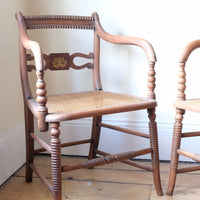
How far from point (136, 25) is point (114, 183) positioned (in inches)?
30.2

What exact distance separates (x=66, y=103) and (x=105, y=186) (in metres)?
0.45

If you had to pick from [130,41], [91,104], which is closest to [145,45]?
[130,41]

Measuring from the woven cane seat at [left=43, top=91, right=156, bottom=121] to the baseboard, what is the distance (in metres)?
0.33

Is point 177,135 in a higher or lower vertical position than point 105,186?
higher

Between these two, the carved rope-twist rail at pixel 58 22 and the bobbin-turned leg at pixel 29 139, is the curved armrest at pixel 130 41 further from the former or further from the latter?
the bobbin-turned leg at pixel 29 139

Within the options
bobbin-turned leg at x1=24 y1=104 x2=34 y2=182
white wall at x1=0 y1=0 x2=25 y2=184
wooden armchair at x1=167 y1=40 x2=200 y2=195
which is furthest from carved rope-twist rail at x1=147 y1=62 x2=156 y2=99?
white wall at x1=0 y1=0 x2=25 y2=184

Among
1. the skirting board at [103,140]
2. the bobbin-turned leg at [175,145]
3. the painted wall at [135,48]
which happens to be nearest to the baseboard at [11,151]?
the skirting board at [103,140]

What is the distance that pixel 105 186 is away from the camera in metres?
1.52

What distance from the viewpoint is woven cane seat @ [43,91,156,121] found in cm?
119

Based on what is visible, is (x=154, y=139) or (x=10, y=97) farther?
(x=10, y=97)

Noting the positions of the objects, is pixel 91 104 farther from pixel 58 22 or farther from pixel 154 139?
pixel 58 22

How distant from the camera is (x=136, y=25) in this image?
1.70 metres

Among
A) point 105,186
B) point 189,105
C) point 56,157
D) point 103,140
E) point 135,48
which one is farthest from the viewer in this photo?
point 103,140

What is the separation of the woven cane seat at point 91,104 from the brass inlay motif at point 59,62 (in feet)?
0.50
